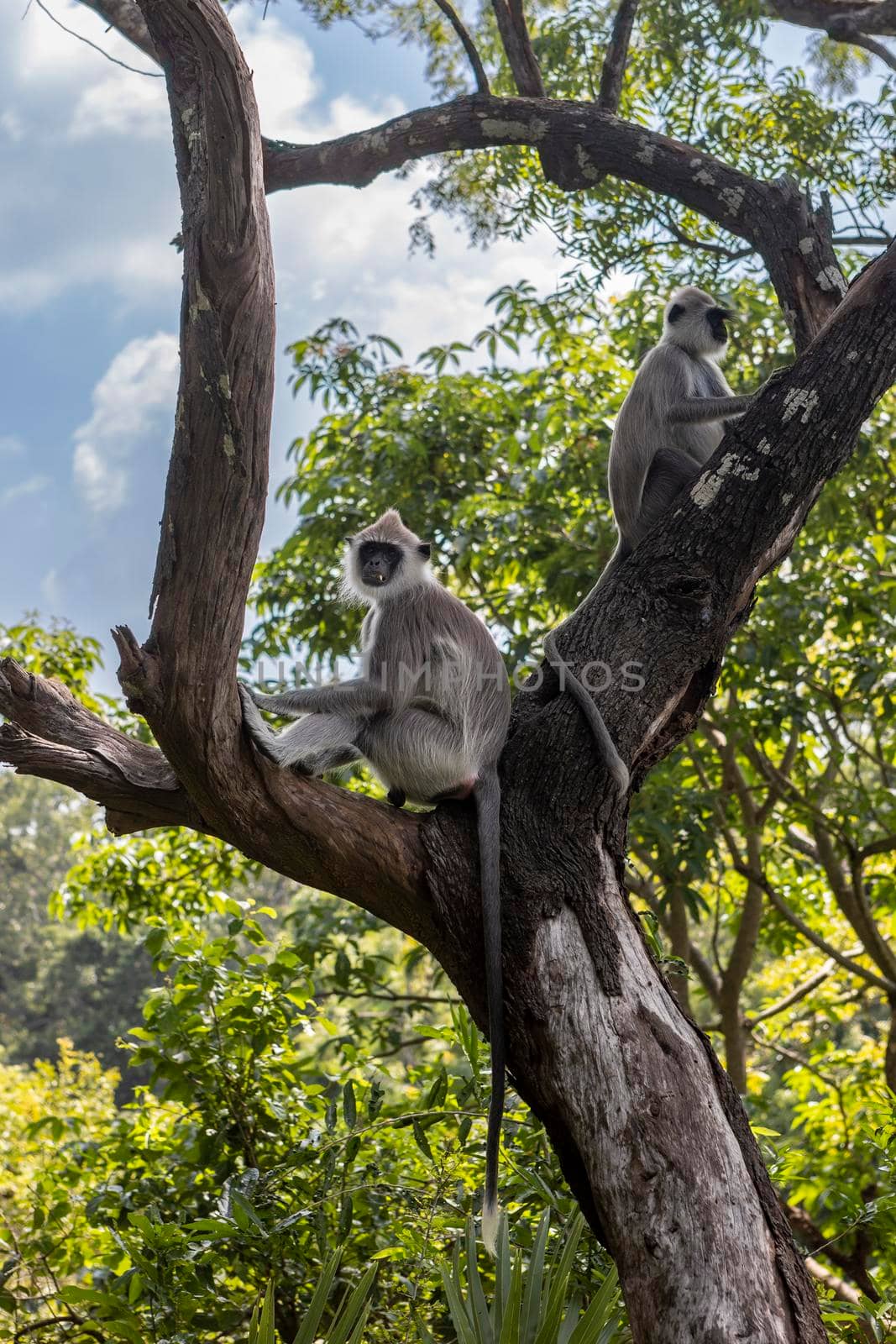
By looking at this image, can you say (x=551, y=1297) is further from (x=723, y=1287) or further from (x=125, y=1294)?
(x=125, y=1294)

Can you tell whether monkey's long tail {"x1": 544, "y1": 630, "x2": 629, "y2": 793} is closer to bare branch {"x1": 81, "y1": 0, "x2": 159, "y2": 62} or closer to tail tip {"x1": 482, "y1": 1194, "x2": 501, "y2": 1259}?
tail tip {"x1": 482, "y1": 1194, "x2": 501, "y2": 1259}

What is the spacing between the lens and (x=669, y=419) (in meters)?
4.06

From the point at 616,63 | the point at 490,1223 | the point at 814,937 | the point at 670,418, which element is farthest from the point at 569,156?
the point at 814,937

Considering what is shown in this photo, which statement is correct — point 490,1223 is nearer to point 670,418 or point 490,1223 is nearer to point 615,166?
point 670,418

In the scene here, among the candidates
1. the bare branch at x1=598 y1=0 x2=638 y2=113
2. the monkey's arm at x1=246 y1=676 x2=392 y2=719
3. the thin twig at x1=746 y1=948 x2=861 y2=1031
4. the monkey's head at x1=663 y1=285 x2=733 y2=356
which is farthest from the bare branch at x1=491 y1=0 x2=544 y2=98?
the thin twig at x1=746 y1=948 x2=861 y2=1031

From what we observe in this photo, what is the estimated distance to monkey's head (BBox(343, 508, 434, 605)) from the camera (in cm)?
342

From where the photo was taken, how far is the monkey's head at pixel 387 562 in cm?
342

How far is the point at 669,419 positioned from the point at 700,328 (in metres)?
0.52

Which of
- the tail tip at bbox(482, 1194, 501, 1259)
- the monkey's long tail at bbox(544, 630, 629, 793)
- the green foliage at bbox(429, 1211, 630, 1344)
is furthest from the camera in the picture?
the monkey's long tail at bbox(544, 630, 629, 793)

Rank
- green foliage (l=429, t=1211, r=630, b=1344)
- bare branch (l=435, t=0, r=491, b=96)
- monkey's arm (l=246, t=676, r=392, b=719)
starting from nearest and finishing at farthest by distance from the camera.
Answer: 1. green foliage (l=429, t=1211, r=630, b=1344)
2. monkey's arm (l=246, t=676, r=392, b=719)
3. bare branch (l=435, t=0, r=491, b=96)

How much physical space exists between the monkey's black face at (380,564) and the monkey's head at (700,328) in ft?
5.24

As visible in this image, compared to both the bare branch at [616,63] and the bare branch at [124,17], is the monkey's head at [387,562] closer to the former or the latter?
the bare branch at [616,63]

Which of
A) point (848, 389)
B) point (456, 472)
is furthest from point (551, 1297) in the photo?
point (456, 472)

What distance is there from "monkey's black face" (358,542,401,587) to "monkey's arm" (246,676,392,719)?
1.24ft
